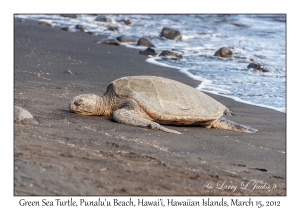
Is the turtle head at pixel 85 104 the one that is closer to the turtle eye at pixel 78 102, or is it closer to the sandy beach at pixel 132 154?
the turtle eye at pixel 78 102

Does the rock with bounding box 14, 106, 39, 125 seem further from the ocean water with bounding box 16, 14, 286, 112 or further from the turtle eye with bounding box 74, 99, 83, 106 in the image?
the ocean water with bounding box 16, 14, 286, 112

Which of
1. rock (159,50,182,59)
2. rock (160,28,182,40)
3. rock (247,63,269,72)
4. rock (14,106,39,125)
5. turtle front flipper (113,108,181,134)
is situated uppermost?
rock (160,28,182,40)

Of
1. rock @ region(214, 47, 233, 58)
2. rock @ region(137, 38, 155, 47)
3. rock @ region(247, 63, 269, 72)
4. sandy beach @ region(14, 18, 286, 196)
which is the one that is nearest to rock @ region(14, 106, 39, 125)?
sandy beach @ region(14, 18, 286, 196)

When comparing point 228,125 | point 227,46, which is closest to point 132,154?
point 228,125

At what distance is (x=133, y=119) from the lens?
5.42m

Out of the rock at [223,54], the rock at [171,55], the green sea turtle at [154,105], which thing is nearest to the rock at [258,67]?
the rock at [223,54]

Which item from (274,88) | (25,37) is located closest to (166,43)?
(25,37)

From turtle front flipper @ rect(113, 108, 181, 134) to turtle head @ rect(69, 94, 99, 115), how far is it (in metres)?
0.41

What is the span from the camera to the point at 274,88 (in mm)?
9258

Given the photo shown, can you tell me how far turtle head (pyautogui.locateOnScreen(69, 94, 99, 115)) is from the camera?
5820 millimetres

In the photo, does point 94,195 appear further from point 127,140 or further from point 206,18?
point 206,18

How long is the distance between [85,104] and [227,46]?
10.1 metres

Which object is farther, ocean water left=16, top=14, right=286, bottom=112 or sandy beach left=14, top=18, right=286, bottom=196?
ocean water left=16, top=14, right=286, bottom=112
